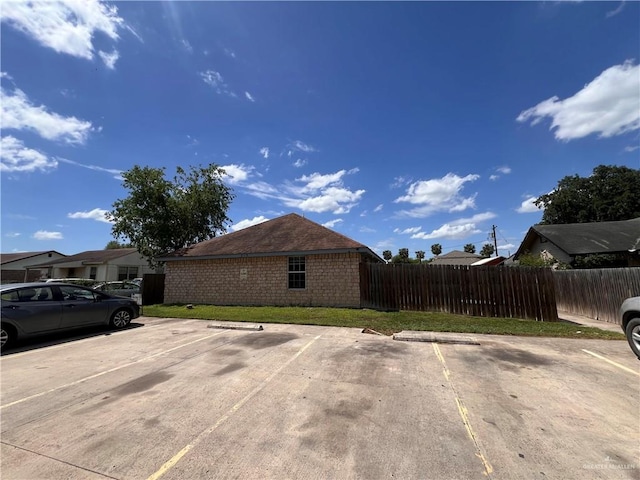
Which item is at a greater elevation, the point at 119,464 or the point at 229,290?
the point at 229,290

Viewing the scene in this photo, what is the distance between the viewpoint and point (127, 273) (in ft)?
115

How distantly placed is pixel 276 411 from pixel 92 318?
8030 mm

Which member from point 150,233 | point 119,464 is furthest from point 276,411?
point 150,233

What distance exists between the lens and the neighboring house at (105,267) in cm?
3346

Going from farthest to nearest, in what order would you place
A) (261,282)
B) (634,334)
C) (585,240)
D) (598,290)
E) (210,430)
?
1. (585,240)
2. (261,282)
3. (598,290)
4. (634,334)
5. (210,430)

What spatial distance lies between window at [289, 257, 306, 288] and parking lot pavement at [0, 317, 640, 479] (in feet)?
26.0

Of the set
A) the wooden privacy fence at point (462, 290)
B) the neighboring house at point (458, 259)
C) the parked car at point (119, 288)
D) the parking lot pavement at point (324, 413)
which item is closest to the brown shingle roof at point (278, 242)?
the wooden privacy fence at point (462, 290)

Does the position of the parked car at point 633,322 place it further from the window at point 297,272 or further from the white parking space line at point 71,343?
the white parking space line at point 71,343

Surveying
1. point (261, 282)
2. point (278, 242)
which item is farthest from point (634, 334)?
point (261, 282)

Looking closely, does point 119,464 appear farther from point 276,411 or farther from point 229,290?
point 229,290

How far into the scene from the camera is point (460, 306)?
11.9 metres

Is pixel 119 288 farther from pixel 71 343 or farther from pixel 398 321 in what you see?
pixel 398 321

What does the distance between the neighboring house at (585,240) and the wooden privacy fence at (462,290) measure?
11735 mm

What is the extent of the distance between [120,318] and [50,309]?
6.88 ft
